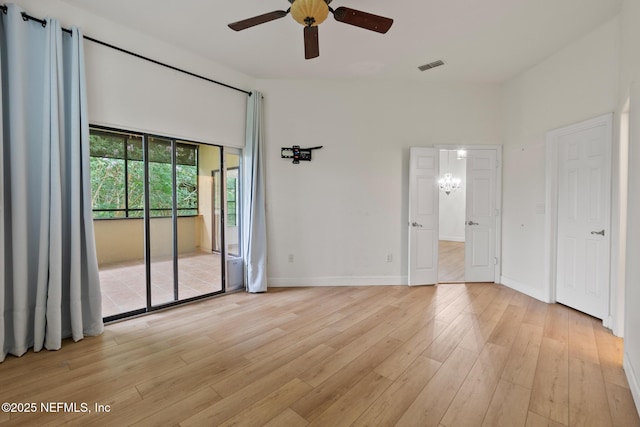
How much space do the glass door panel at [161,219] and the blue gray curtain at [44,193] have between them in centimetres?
70

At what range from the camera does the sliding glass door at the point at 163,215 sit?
3291 mm

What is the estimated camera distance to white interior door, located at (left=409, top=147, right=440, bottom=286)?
14.0 ft

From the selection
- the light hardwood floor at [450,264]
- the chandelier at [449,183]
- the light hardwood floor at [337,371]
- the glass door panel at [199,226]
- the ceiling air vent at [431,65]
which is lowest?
the light hardwood floor at [337,371]

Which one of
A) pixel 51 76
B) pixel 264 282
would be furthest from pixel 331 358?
pixel 51 76

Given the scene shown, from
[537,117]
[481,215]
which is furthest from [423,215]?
[537,117]

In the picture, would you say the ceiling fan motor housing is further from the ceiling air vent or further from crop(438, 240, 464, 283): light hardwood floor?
crop(438, 240, 464, 283): light hardwood floor

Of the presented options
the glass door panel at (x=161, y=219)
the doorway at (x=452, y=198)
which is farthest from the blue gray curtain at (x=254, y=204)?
the doorway at (x=452, y=198)

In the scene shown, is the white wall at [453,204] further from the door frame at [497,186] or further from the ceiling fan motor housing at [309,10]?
the ceiling fan motor housing at [309,10]

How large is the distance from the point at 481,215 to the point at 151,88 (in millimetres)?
4948

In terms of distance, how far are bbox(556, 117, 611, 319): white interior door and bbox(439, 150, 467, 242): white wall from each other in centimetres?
599

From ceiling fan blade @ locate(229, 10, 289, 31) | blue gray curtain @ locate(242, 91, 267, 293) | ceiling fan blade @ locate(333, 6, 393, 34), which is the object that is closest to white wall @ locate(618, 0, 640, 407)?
ceiling fan blade @ locate(333, 6, 393, 34)

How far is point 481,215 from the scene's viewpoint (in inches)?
176

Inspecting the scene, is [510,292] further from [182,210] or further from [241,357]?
[182,210]

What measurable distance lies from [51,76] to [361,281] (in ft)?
13.9
